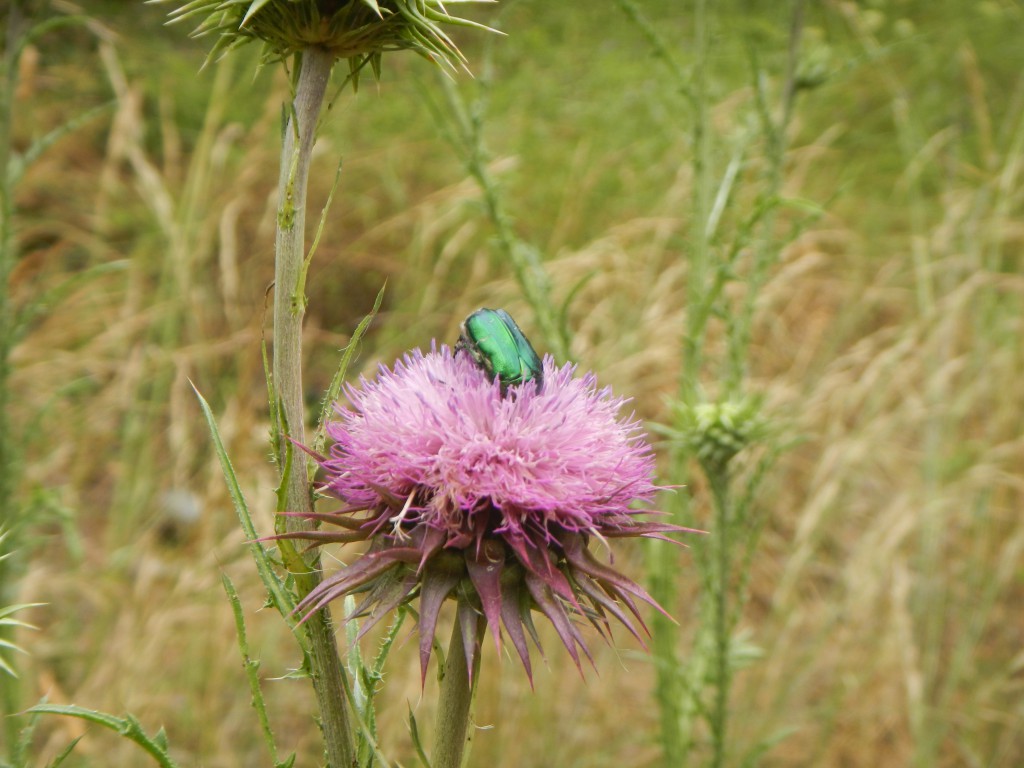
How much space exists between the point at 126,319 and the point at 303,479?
562 centimetres

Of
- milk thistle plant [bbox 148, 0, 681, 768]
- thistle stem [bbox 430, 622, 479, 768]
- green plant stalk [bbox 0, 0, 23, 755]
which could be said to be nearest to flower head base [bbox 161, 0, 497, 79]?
milk thistle plant [bbox 148, 0, 681, 768]

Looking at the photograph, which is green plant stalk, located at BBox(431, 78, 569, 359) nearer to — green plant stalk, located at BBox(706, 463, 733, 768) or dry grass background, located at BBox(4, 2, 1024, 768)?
green plant stalk, located at BBox(706, 463, 733, 768)

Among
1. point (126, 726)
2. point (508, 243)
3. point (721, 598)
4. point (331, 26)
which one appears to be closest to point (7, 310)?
point (508, 243)

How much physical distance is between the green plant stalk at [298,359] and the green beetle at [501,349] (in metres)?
0.34

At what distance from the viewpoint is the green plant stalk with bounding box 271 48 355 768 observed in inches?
68.4

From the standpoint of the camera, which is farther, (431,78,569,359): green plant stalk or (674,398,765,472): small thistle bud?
(431,78,569,359): green plant stalk

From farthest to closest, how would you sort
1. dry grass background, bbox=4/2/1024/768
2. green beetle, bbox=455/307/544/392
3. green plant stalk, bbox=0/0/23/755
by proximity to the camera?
dry grass background, bbox=4/2/1024/768 → green plant stalk, bbox=0/0/23/755 → green beetle, bbox=455/307/544/392

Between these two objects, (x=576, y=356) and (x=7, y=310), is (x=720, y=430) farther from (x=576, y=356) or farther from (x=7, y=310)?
(x=7, y=310)

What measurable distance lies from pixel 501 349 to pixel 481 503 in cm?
30

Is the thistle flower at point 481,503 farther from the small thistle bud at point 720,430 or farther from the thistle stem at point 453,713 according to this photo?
the small thistle bud at point 720,430

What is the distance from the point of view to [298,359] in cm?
175

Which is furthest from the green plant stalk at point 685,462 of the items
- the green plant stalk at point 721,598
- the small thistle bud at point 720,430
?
the small thistle bud at point 720,430

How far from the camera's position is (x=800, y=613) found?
19.3 feet

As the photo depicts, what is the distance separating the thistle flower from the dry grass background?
5.99 feet
